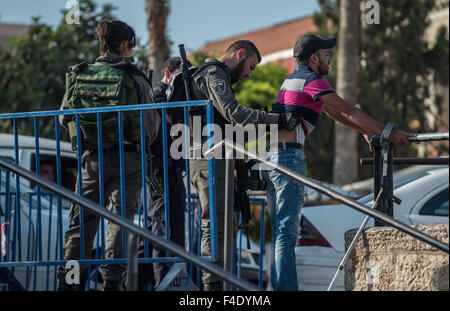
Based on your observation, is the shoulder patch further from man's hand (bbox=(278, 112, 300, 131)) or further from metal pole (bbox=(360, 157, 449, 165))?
metal pole (bbox=(360, 157, 449, 165))

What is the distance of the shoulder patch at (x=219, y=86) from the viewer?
4961 mm

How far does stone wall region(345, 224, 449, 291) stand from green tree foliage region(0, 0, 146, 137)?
10.6 meters

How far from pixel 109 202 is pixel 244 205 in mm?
883

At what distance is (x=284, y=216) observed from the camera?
4.80 m

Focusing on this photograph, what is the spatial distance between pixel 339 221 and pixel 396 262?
8.11ft

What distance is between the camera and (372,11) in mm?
6949

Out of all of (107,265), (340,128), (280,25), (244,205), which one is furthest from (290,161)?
(280,25)

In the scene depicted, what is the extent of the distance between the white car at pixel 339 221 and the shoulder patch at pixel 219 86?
76.7 inches

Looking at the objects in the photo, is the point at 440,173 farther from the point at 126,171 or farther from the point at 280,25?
the point at 280,25

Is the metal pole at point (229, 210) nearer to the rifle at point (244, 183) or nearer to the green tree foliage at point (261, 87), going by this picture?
the rifle at point (244, 183)

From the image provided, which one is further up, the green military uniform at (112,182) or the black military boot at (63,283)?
the green military uniform at (112,182)

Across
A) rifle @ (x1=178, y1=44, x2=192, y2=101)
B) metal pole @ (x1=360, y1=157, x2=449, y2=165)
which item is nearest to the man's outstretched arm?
metal pole @ (x1=360, y1=157, x2=449, y2=165)

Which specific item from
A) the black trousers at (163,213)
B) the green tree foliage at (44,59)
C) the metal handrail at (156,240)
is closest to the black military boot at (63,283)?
the black trousers at (163,213)

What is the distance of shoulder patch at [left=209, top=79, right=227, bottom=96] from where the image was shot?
4961 mm
